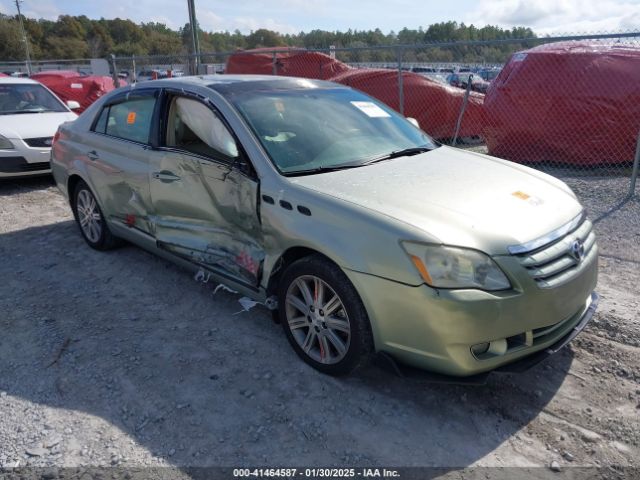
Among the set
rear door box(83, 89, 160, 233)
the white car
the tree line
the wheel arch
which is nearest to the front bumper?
the wheel arch

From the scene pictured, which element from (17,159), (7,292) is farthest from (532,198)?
(17,159)

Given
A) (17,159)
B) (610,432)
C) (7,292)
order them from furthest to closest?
(17,159) → (7,292) → (610,432)

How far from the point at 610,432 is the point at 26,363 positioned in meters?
3.43

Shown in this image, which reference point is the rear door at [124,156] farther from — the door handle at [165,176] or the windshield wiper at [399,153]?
the windshield wiper at [399,153]

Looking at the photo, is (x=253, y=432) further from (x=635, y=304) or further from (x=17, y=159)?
(x=17, y=159)

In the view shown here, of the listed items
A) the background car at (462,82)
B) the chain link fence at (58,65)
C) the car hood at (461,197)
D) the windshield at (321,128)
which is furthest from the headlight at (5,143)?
Result: the background car at (462,82)

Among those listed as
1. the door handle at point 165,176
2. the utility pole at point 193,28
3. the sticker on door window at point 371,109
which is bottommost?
the door handle at point 165,176

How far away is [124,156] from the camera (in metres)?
4.45

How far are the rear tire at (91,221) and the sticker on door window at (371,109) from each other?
2.64m

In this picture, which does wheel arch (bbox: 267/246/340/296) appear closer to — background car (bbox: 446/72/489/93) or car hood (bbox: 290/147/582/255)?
car hood (bbox: 290/147/582/255)

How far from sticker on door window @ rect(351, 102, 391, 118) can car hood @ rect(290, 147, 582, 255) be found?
0.63 meters

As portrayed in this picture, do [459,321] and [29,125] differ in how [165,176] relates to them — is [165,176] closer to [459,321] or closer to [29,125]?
[459,321]

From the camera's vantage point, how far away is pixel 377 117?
161 inches

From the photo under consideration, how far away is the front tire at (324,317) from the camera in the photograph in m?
2.84
